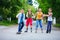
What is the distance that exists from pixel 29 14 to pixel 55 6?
12.5 meters

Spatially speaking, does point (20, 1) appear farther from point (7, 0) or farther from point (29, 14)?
point (29, 14)

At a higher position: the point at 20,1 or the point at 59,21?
the point at 20,1

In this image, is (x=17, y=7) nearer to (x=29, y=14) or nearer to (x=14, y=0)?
(x=14, y=0)

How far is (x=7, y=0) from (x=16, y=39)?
3024 centimetres

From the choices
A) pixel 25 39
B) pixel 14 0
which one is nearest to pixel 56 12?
pixel 14 0

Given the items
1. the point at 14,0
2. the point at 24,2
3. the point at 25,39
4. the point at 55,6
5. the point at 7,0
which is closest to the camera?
the point at 25,39

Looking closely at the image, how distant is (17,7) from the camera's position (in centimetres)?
4884

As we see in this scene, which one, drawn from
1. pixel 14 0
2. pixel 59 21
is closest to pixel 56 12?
pixel 59 21

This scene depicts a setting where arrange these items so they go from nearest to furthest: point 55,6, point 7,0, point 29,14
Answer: point 29,14 → point 55,6 → point 7,0

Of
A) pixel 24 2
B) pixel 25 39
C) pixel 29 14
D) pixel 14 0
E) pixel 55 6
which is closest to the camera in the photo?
pixel 25 39

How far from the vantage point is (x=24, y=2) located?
172ft

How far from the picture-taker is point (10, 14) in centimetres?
4803

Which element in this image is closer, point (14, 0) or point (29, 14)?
point (29, 14)

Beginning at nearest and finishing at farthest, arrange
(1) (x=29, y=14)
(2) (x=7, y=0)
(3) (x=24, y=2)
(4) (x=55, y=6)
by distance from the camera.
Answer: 1. (1) (x=29, y=14)
2. (4) (x=55, y=6)
3. (2) (x=7, y=0)
4. (3) (x=24, y=2)
